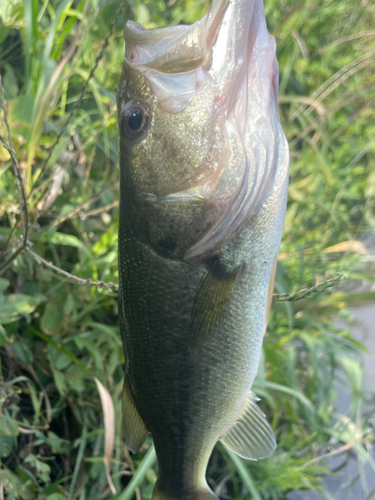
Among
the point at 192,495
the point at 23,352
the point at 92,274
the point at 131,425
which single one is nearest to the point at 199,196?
the point at 131,425

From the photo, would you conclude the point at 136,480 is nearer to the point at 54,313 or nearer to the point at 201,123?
the point at 54,313

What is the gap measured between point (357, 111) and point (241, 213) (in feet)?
5.63

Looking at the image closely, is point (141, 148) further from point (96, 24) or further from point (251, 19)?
point (96, 24)

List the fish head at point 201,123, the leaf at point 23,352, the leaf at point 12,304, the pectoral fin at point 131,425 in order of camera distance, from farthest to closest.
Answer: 1. the leaf at point 23,352
2. the leaf at point 12,304
3. the pectoral fin at point 131,425
4. the fish head at point 201,123

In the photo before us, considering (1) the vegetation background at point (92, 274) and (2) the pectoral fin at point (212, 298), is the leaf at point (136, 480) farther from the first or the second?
(2) the pectoral fin at point (212, 298)

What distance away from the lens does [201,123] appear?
560mm

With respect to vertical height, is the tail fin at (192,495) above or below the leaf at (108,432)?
below

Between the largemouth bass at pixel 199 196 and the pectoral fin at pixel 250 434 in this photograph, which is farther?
the pectoral fin at pixel 250 434

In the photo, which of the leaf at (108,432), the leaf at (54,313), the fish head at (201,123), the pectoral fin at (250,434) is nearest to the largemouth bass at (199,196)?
the fish head at (201,123)

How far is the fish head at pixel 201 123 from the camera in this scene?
552 millimetres

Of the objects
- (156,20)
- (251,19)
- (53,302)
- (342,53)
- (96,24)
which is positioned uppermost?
(342,53)

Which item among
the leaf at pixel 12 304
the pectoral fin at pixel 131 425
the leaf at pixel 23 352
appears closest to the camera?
the pectoral fin at pixel 131 425

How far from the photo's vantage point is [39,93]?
93 cm

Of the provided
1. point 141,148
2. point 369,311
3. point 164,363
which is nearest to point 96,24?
point 141,148
